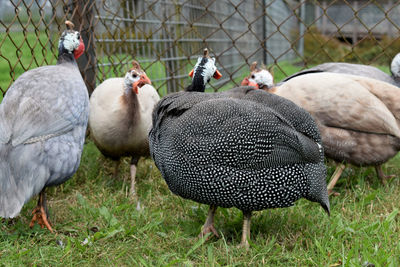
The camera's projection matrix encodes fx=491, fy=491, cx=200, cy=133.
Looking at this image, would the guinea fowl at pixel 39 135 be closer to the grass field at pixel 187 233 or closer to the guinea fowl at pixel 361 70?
the grass field at pixel 187 233

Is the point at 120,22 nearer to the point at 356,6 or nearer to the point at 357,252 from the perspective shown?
the point at 357,252

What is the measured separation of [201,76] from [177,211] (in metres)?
0.87

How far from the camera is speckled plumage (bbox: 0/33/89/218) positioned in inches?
101

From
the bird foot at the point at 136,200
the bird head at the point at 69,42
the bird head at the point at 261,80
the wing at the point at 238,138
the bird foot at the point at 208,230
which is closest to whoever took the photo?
the wing at the point at 238,138

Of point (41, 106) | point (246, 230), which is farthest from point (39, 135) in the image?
point (246, 230)

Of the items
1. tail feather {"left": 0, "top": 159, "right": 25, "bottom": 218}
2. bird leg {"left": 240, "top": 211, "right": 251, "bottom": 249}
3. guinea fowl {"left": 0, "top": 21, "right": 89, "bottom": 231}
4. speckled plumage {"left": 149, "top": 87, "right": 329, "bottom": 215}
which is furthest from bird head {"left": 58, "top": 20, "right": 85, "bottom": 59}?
bird leg {"left": 240, "top": 211, "right": 251, "bottom": 249}

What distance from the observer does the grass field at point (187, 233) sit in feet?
7.92

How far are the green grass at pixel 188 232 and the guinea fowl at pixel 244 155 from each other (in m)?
0.20

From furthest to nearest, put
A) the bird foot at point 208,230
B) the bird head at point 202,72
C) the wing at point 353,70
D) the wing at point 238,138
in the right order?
1. the wing at point 353,70
2. the bird head at point 202,72
3. the bird foot at point 208,230
4. the wing at point 238,138

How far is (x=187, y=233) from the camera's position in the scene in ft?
9.20

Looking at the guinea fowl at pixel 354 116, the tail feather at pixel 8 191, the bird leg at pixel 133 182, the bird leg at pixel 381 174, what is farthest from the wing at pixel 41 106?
the bird leg at pixel 381 174

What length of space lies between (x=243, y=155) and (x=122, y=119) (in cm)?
131

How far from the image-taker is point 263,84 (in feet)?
12.2

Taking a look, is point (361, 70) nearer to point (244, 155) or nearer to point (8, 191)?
point (244, 155)
